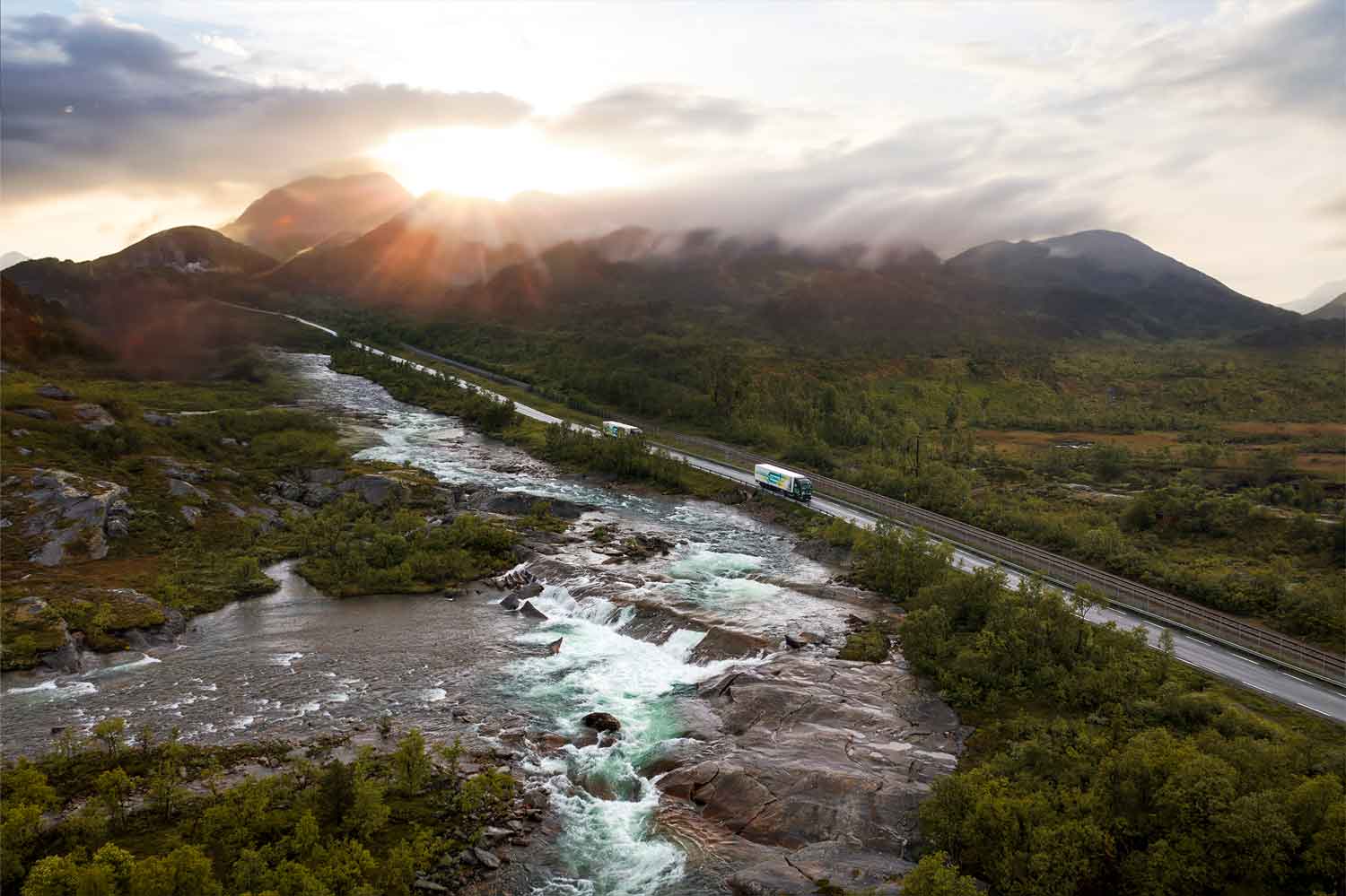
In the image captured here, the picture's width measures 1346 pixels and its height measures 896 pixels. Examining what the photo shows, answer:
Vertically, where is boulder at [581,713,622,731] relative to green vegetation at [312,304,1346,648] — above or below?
below

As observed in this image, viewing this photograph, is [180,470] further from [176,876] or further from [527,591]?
[176,876]

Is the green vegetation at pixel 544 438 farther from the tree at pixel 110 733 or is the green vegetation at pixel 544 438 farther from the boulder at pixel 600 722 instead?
the tree at pixel 110 733

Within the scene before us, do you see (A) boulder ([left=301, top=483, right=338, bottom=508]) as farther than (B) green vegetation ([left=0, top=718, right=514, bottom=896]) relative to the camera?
Yes

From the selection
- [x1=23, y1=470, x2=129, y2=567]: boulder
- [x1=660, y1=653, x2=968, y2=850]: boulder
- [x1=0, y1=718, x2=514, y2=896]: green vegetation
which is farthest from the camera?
[x1=23, y1=470, x2=129, y2=567]: boulder

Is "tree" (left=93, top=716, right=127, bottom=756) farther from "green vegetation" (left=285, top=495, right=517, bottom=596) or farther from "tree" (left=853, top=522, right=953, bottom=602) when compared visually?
"tree" (left=853, top=522, right=953, bottom=602)

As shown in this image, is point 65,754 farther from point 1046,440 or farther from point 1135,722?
point 1046,440

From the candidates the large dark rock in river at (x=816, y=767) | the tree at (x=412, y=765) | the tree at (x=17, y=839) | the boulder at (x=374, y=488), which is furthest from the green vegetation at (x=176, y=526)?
the large dark rock in river at (x=816, y=767)

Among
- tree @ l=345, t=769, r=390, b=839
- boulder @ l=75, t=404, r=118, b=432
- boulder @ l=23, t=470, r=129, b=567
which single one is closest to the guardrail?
tree @ l=345, t=769, r=390, b=839


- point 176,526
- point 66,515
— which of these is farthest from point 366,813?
point 176,526
